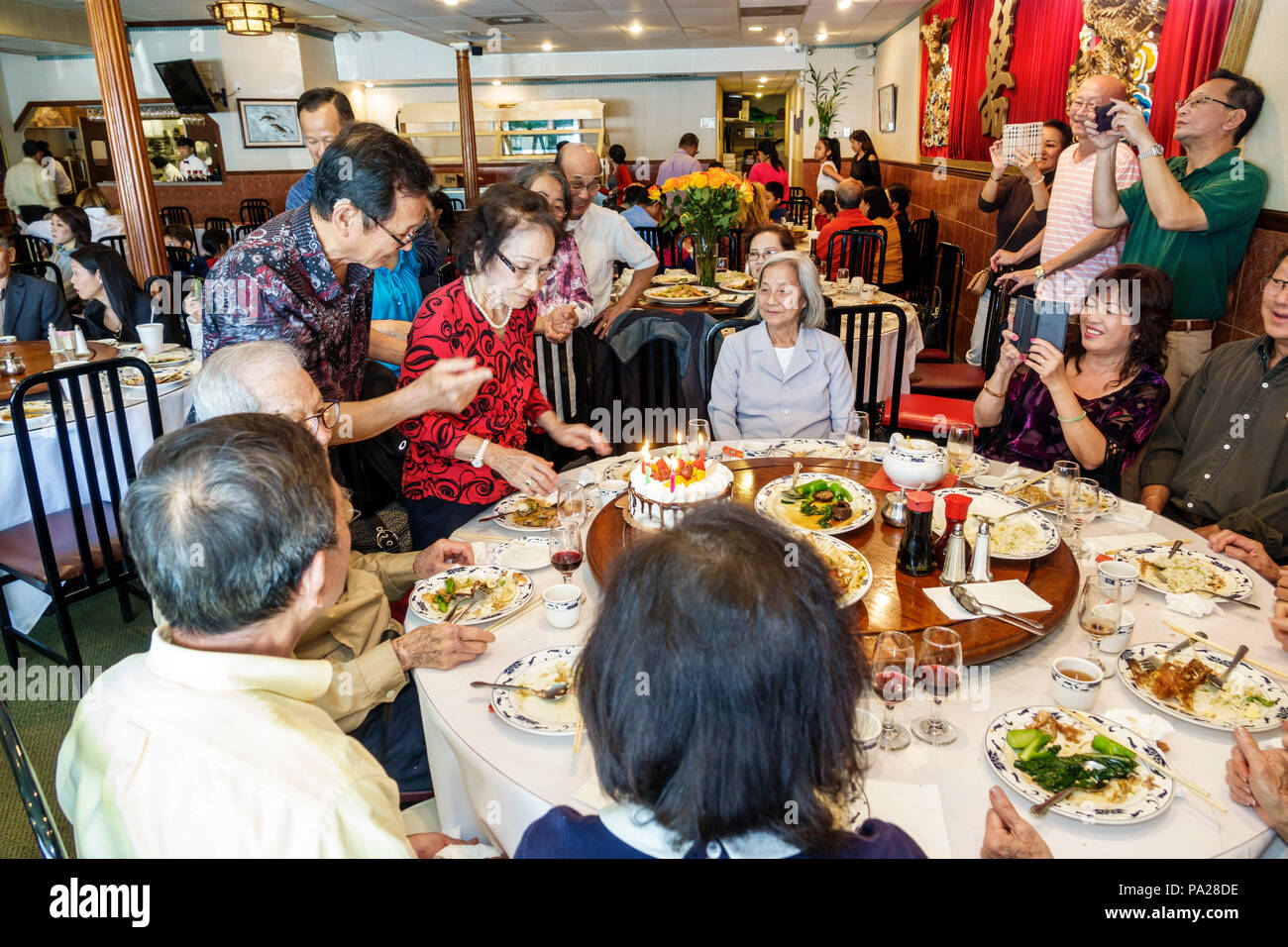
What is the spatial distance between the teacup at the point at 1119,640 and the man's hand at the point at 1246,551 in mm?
549

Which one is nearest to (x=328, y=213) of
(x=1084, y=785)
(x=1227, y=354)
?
(x=1084, y=785)

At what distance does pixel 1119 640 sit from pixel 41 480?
3419 millimetres

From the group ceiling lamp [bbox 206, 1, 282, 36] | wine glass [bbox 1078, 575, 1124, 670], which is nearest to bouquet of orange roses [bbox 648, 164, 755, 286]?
wine glass [bbox 1078, 575, 1124, 670]

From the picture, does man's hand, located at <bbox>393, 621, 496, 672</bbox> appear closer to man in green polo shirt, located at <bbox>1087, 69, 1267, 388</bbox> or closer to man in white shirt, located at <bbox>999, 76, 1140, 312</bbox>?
man in green polo shirt, located at <bbox>1087, 69, 1267, 388</bbox>

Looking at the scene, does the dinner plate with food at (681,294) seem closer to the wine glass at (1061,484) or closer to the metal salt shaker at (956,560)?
the wine glass at (1061,484)

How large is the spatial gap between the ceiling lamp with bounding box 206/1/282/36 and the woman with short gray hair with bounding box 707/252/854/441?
6.62 metres

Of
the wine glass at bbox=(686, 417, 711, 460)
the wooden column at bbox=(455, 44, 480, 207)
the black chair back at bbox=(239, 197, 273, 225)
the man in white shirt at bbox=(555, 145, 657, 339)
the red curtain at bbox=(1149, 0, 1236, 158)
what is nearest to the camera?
the wine glass at bbox=(686, 417, 711, 460)

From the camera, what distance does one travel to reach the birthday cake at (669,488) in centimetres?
182

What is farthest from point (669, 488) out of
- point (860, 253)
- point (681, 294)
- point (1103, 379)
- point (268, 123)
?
point (268, 123)

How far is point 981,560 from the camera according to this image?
1.67m

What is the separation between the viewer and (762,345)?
2957 millimetres

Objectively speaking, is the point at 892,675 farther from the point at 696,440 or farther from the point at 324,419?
the point at 324,419

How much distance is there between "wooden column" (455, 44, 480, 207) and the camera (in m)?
10.7
